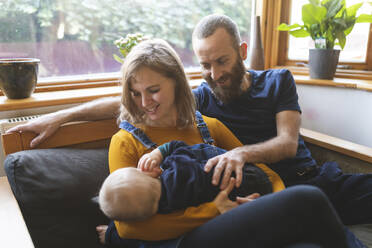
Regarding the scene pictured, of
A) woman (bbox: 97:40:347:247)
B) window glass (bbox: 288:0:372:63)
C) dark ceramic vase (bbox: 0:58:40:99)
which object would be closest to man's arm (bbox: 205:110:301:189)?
woman (bbox: 97:40:347:247)

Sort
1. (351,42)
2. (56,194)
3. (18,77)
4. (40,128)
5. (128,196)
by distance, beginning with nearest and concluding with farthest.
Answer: (128,196) → (56,194) → (40,128) → (18,77) → (351,42)

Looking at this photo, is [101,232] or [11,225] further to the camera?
[101,232]

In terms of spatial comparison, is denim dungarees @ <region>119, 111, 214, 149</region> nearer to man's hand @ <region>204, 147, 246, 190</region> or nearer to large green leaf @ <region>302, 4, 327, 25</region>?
man's hand @ <region>204, 147, 246, 190</region>

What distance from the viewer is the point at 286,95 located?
154 cm

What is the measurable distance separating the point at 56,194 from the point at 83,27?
3.93 feet

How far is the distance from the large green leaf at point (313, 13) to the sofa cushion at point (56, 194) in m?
1.68

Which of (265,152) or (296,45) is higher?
(296,45)

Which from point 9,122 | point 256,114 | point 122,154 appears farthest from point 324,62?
point 9,122

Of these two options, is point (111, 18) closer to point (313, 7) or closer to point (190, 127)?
point (190, 127)

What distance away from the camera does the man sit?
143 cm

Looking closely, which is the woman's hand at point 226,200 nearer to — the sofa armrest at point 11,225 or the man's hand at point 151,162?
the man's hand at point 151,162

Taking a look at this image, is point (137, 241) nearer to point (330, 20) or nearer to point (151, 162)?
point (151, 162)

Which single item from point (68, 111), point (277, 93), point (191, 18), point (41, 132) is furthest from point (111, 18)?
point (277, 93)

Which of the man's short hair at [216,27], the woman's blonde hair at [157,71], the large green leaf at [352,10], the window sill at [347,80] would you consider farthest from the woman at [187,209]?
the large green leaf at [352,10]
